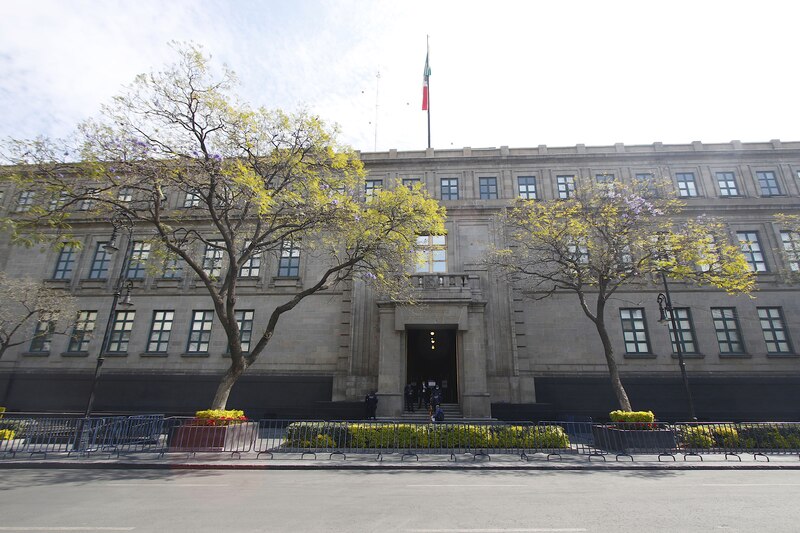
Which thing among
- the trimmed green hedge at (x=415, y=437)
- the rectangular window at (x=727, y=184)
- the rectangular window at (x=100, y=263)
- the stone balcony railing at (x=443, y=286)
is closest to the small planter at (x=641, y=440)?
the trimmed green hedge at (x=415, y=437)

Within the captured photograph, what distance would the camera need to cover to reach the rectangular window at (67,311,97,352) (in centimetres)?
2495

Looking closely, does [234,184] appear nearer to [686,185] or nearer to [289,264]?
[289,264]

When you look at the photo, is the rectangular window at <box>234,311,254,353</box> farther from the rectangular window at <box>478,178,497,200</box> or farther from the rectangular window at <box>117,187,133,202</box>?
the rectangular window at <box>478,178,497,200</box>

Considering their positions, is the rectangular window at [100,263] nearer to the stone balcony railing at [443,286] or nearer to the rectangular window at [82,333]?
the rectangular window at [82,333]

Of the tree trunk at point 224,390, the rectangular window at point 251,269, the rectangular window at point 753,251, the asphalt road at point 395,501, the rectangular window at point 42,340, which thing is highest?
the rectangular window at point 753,251

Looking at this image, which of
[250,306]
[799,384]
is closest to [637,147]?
[799,384]

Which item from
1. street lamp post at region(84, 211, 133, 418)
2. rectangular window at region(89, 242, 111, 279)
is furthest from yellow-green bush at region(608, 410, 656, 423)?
rectangular window at region(89, 242, 111, 279)

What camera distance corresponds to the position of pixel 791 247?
24.2 meters

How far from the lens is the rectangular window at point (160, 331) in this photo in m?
24.6

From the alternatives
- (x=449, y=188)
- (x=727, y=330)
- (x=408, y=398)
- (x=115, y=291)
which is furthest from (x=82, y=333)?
(x=727, y=330)

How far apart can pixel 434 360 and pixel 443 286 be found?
8711mm

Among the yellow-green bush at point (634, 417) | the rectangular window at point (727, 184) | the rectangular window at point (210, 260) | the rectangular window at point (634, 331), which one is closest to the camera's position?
the yellow-green bush at point (634, 417)

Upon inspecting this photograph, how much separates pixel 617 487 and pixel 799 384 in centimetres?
2156

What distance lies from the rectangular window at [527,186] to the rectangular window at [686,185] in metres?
9.81
